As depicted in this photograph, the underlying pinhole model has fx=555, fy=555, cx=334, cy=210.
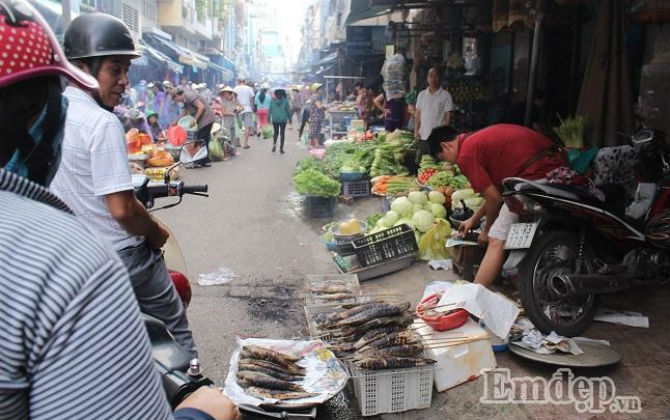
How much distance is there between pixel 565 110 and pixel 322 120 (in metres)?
10.5

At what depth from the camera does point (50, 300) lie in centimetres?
89

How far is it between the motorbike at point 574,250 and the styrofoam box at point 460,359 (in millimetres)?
527

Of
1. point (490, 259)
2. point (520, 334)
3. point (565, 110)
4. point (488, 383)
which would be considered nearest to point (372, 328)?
point (488, 383)

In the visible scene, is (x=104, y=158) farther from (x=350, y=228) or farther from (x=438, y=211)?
(x=438, y=211)

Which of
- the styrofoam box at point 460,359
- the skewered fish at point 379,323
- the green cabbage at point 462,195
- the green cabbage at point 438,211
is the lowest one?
the styrofoam box at point 460,359

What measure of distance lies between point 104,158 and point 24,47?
5.10 ft

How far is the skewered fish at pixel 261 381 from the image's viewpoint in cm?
334

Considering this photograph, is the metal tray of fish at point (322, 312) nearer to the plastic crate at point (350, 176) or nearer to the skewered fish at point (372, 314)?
the skewered fish at point (372, 314)

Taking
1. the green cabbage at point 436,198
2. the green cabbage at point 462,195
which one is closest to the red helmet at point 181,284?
the green cabbage at point 462,195

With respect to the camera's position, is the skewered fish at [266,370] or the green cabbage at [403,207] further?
the green cabbage at [403,207]

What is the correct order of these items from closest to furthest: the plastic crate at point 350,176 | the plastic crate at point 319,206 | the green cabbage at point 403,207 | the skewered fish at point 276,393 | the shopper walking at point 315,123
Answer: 1. the skewered fish at point 276,393
2. the green cabbage at point 403,207
3. the plastic crate at point 319,206
4. the plastic crate at point 350,176
5. the shopper walking at point 315,123

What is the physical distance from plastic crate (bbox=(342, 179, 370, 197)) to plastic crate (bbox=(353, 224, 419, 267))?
3776 mm

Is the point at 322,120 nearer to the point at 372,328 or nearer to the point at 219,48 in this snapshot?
the point at 372,328

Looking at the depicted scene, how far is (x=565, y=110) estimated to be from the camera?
1031 centimetres
